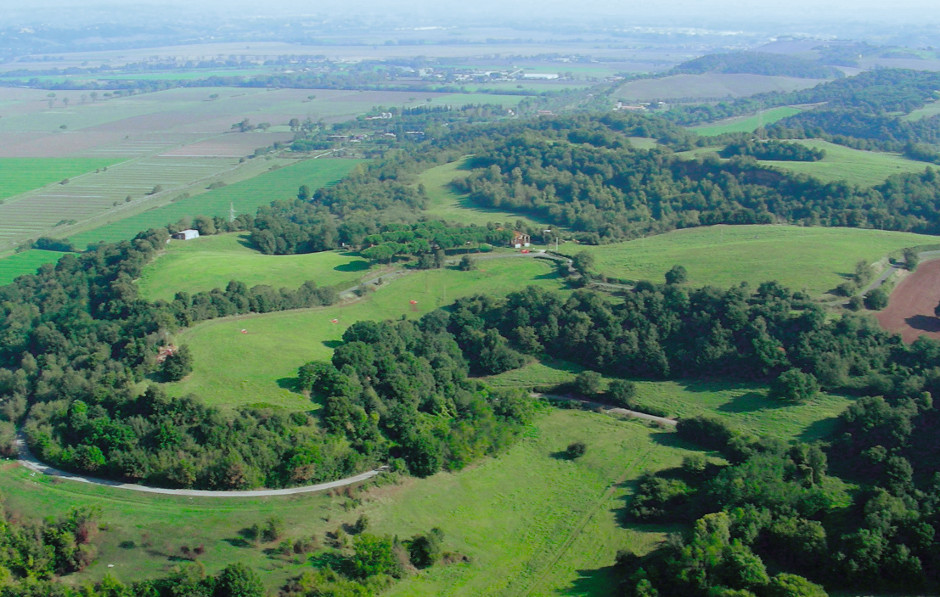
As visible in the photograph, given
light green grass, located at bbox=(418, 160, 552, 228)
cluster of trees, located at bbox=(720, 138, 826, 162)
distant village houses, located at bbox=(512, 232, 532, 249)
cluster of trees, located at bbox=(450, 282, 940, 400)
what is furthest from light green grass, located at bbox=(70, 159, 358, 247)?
cluster of trees, located at bbox=(720, 138, 826, 162)

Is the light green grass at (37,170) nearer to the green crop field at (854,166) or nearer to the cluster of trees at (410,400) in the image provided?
the cluster of trees at (410,400)

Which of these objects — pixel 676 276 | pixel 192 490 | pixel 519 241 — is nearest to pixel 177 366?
pixel 192 490

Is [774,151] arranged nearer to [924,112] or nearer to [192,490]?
[924,112]

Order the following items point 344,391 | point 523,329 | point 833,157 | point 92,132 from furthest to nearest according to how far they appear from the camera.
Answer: point 92,132, point 833,157, point 523,329, point 344,391

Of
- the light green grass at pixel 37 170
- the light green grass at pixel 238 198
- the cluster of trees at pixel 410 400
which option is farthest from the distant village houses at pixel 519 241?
the light green grass at pixel 37 170

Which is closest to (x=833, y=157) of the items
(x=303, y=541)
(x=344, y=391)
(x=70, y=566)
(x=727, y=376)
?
(x=727, y=376)

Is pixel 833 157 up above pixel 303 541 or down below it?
above

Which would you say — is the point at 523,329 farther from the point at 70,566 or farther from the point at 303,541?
the point at 70,566

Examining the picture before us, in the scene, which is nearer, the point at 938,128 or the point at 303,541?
the point at 303,541
